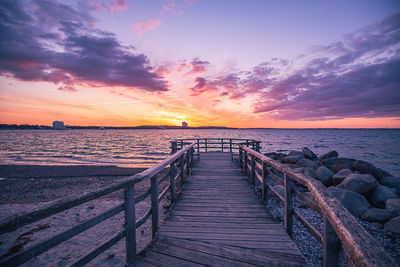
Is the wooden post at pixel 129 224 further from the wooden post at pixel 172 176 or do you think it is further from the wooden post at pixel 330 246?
the wooden post at pixel 330 246

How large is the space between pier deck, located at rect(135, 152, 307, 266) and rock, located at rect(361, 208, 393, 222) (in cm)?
374

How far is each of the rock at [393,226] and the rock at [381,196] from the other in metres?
1.77

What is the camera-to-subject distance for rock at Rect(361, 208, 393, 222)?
5.41 meters

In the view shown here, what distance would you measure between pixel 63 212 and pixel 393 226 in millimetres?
10271

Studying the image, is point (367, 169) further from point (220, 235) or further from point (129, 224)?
point (129, 224)

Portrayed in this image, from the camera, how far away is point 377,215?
18.0 feet

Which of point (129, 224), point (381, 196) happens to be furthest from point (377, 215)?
point (129, 224)

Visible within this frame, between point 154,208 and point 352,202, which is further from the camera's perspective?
point 352,202

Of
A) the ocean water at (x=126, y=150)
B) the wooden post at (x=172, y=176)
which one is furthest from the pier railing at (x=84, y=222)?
the ocean water at (x=126, y=150)

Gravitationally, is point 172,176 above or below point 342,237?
below

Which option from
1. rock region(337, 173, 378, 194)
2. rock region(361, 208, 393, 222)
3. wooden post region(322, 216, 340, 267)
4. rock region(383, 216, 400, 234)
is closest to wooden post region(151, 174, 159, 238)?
wooden post region(322, 216, 340, 267)

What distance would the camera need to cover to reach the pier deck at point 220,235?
7.72 feet

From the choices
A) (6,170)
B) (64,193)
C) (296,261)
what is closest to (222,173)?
(296,261)

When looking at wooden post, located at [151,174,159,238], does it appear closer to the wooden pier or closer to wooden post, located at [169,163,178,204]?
the wooden pier
